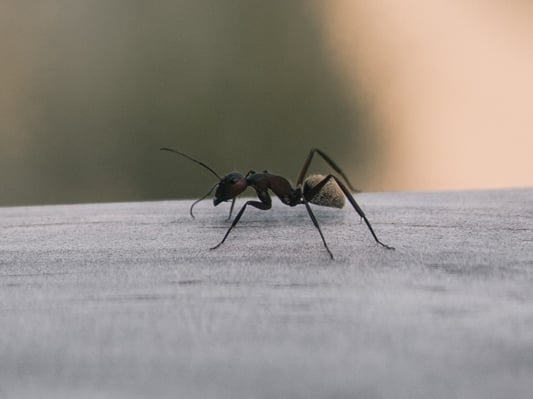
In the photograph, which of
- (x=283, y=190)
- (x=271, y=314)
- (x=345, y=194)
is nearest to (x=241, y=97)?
(x=283, y=190)

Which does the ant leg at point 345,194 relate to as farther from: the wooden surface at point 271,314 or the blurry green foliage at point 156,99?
the blurry green foliage at point 156,99

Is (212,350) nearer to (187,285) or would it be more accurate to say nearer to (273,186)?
(187,285)

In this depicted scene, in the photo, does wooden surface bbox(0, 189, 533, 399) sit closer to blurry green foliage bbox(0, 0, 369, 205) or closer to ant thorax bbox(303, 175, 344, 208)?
ant thorax bbox(303, 175, 344, 208)

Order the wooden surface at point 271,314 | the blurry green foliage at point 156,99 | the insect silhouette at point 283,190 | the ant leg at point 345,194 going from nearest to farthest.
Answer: the wooden surface at point 271,314 → the ant leg at point 345,194 → the insect silhouette at point 283,190 → the blurry green foliage at point 156,99


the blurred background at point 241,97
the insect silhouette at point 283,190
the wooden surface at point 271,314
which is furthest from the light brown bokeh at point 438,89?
the wooden surface at point 271,314

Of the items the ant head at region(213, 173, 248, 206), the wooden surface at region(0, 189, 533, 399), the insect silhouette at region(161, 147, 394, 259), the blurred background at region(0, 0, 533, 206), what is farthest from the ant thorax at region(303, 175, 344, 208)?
the blurred background at region(0, 0, 533, 206)

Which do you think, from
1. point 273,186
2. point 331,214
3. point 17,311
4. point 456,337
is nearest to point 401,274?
point 456,337

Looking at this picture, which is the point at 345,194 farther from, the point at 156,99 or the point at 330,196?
the point at 156,99

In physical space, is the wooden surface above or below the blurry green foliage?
above
